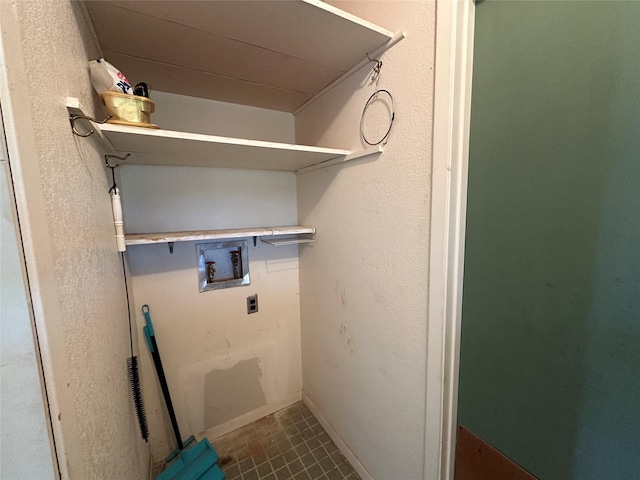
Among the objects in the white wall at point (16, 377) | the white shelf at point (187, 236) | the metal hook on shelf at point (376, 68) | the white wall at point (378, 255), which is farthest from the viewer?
the white shelf at point (187, 236)

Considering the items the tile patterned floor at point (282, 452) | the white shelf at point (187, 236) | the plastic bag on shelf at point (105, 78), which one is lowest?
the tile patterned floor at point (282, 452)

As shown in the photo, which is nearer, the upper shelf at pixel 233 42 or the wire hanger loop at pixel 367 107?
the upper shelf at pixel 233 42

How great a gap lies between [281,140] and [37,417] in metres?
1.63

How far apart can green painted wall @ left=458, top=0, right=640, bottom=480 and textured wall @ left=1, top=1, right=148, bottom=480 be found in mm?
1013

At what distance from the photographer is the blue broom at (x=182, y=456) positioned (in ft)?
4.30

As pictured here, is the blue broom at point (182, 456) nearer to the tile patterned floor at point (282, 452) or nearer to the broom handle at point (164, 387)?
the broom handle at point (164, 387)

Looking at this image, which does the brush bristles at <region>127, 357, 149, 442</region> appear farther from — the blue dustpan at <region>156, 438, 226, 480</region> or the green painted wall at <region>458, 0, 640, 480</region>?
the green painted wall at <region>458, 0, 640, 480</region>

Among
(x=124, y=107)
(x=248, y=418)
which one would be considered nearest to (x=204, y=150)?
(x=124, y=107)

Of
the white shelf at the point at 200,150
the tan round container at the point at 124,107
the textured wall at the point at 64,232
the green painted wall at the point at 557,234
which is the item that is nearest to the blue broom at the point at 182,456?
the textured wall at the point at 64,232

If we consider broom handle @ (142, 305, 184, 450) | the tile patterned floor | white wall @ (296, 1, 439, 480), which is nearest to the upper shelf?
white wall @ (296, 1, 439, 480)

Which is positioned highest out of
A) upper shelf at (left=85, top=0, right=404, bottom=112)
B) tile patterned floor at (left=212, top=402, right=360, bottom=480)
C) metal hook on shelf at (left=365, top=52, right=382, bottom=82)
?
upper shelf at (left=85, top=0, right=404, bottom=112)

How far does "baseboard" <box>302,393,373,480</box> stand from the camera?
4.41 ft

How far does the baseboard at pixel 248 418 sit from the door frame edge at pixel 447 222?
1167 mm

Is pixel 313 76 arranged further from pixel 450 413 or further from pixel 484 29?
pixel 450 413
